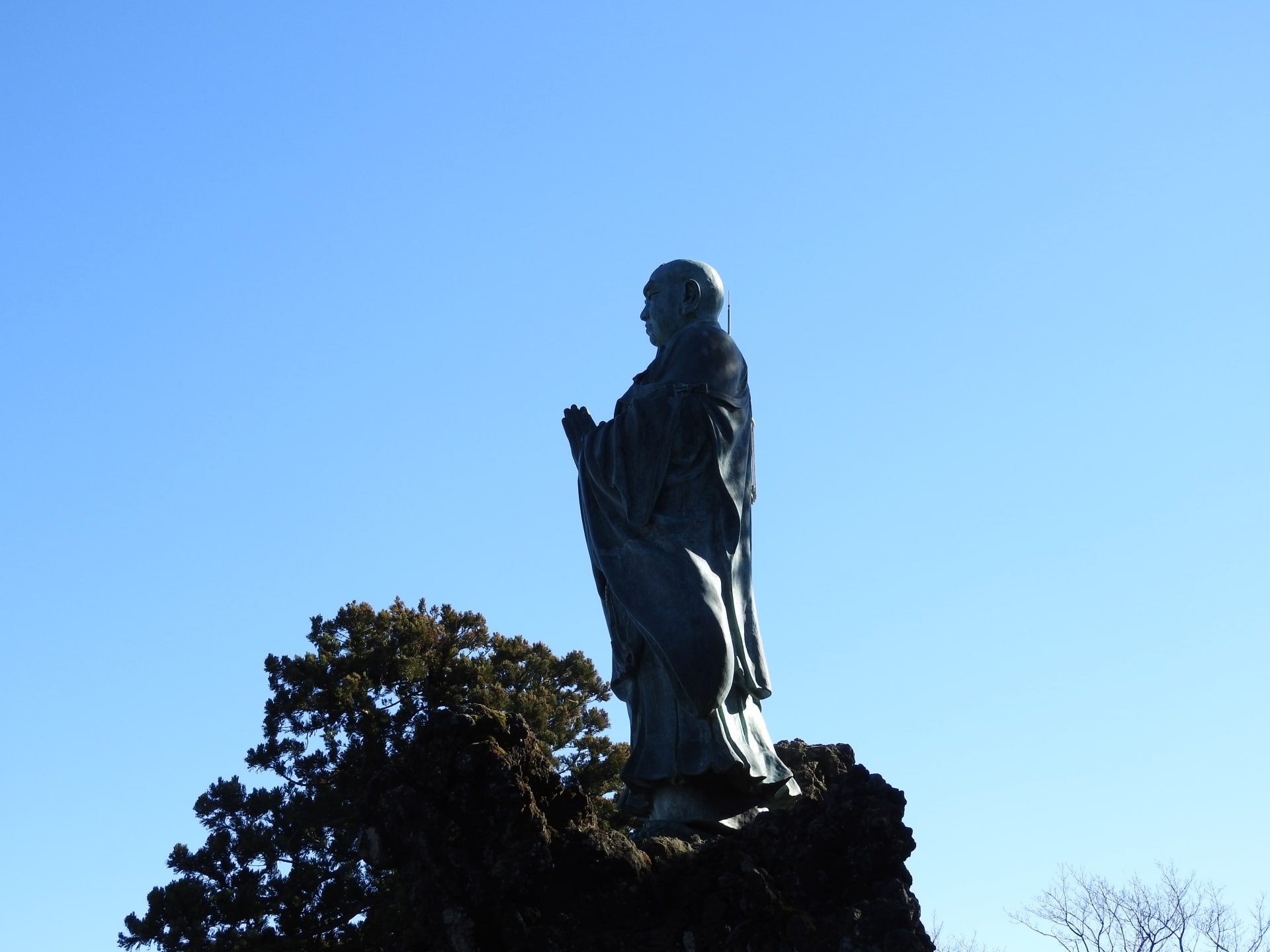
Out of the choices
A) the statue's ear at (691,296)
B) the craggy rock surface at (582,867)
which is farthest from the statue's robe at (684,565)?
the craggy rock surface at (582,867)

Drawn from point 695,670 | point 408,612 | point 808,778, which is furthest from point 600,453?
point 408,612

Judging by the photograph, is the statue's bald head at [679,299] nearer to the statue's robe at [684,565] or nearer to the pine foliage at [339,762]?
the statue's robe at [684,565]

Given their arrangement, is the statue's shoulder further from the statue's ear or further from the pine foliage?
the pine foliage

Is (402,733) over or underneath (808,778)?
over

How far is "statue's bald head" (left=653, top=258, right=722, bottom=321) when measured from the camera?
43.4 feet

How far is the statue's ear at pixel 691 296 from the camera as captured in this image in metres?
13.2

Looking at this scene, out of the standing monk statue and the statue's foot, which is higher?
the standing monk statue

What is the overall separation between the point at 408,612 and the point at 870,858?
1126 centimetres

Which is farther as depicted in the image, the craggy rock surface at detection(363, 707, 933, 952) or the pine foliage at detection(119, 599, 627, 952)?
the pine foliage at detection(119, 599, 627, 952)

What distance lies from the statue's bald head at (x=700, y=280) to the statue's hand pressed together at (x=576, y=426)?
44.0 inches

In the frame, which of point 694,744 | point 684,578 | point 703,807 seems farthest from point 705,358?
point 703,807

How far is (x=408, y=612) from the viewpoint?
20141 millimetres

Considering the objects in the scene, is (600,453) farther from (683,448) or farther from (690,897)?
(690,897)

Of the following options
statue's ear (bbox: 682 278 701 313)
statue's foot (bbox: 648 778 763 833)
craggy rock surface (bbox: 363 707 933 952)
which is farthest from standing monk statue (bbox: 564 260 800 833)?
craggy rock surface (bbox: 363 707 933 952)
